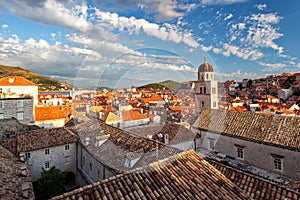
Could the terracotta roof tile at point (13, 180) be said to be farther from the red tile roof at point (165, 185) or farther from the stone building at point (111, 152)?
the red tile roof at point (165, 185)

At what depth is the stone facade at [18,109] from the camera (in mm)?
24672

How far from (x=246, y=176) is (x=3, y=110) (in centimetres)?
2958

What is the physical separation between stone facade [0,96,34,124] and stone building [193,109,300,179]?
962 inches

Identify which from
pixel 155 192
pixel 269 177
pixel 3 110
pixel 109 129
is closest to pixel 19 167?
pixel 109 129

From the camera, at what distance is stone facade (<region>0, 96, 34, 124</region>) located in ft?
80.9

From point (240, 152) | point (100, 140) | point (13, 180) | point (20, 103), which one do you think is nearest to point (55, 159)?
point (100, 140)

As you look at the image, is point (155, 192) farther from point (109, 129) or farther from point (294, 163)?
point (294, 163)

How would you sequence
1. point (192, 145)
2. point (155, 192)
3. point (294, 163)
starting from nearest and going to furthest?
point (155, 192), point (294, 163), point (192, 145)

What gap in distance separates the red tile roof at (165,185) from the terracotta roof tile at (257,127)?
10.3m

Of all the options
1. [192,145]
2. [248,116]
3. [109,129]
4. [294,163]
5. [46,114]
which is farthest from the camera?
[46,114]

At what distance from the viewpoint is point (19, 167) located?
33.7 feet

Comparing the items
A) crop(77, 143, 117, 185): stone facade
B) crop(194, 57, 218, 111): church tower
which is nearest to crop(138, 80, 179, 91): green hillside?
crop(77, 143, 117, 185): stone facade

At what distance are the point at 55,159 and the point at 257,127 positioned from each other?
17.8 m

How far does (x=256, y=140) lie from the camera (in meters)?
13.9
